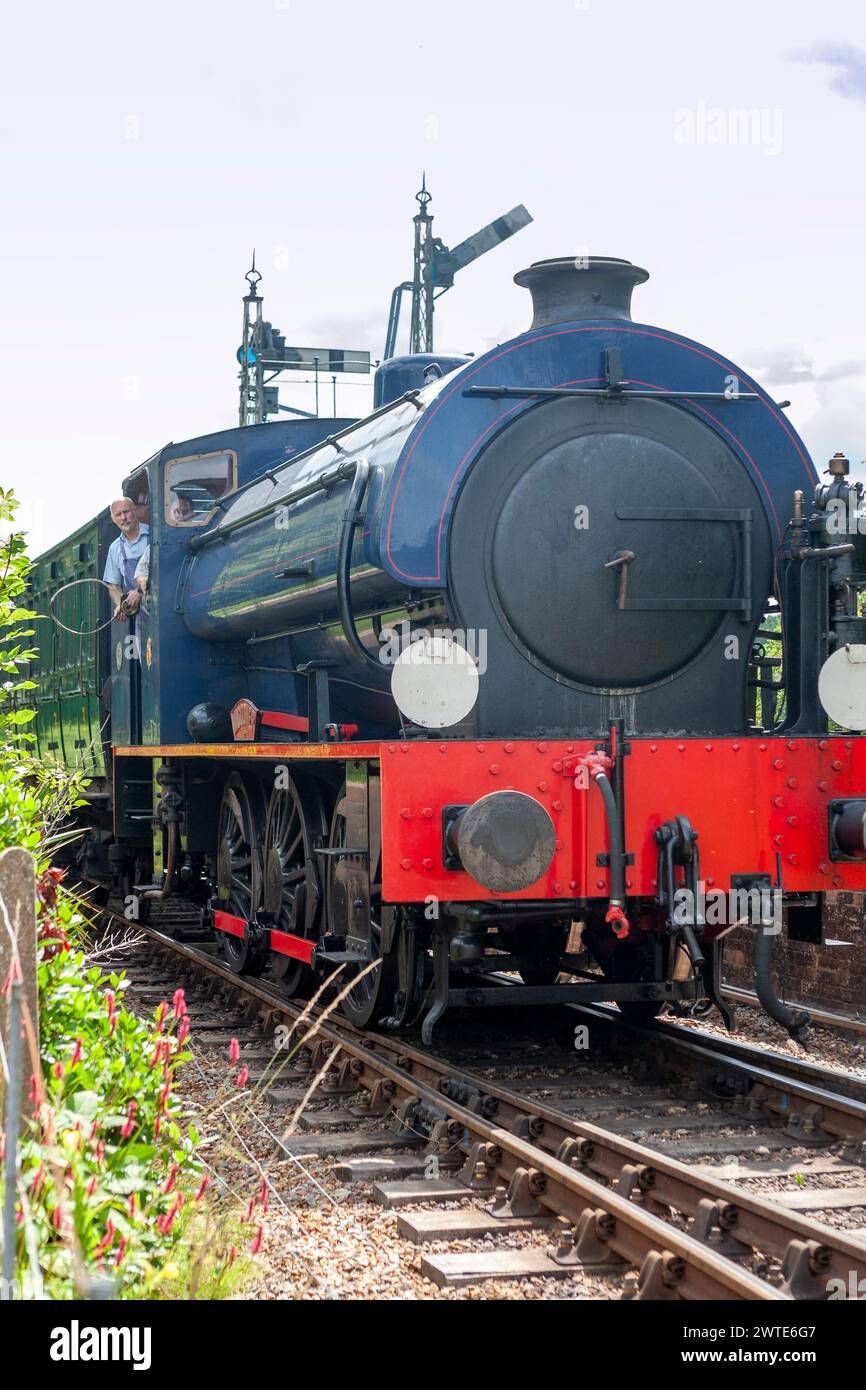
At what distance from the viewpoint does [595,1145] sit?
5.07 m

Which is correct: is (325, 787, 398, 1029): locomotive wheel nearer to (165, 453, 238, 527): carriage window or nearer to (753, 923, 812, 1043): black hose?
(753, 923, 812, 1043): black hose

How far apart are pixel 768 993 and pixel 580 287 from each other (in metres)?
3.15

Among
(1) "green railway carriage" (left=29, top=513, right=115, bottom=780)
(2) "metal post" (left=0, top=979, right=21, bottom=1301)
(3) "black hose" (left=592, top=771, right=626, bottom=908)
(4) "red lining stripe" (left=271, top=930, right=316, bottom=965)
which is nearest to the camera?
(2) "metal post" (left=0, top=979, right=21, bottom=1301)

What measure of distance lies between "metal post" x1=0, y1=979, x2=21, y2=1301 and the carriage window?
7.56 metres

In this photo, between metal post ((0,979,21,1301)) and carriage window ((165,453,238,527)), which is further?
carriage window ((165,453,238,527))

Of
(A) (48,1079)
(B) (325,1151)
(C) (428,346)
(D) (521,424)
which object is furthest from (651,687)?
(C) (428,346)

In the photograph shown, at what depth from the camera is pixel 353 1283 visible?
154 inches

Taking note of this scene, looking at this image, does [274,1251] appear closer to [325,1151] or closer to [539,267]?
[325,1151]

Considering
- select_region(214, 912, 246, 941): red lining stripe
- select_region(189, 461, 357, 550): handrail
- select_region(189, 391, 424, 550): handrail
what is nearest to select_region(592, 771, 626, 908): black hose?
select_region(189, 391, 424, 550): handrail

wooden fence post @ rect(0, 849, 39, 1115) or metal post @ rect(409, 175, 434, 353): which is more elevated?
metal post @ rect(409, 175, 434, 353)

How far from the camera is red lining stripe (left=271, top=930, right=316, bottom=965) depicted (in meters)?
7.34

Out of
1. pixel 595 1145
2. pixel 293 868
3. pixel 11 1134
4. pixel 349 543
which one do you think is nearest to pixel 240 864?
pixel 293 868

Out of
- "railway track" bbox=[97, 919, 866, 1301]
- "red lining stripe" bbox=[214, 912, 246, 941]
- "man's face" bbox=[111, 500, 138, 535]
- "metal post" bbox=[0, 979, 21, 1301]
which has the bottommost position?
"railway track" bbox=[97, 919, 866, 1301]

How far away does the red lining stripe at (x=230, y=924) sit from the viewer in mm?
8688
